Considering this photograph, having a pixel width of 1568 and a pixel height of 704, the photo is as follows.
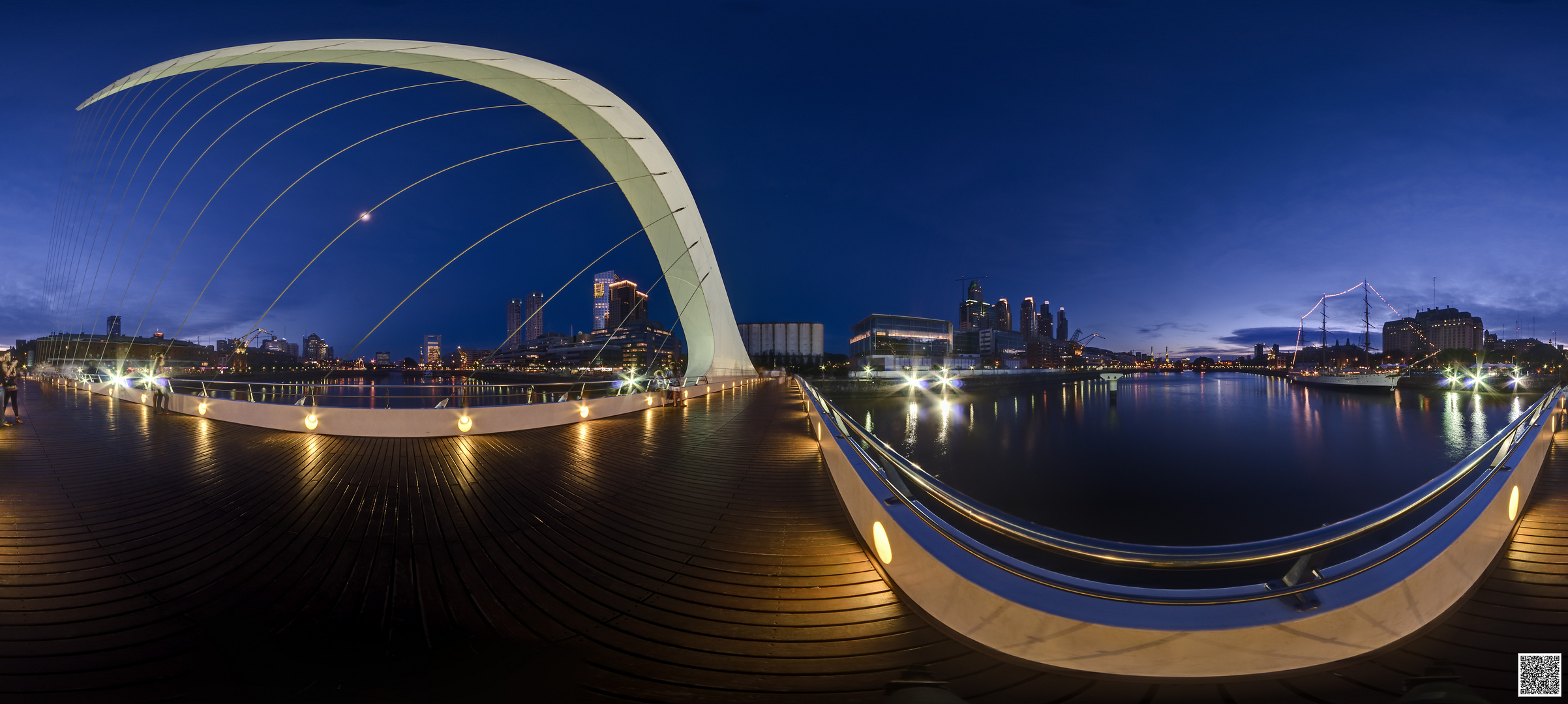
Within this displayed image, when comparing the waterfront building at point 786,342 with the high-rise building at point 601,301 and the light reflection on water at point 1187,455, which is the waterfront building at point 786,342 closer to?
the high-rise building at point 601,301

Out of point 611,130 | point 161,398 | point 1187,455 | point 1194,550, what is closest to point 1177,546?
point 1194,550

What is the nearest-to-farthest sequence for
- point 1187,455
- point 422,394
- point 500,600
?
point 500,600
point 422,394
point 1187,455

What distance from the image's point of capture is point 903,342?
299ft

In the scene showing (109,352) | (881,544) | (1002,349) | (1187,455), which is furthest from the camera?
(1002,349)

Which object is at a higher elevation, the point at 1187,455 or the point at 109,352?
the point at 109,352

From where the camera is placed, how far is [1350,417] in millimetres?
32938

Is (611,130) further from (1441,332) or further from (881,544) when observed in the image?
(1441,332)

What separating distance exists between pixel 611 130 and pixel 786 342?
7992cm

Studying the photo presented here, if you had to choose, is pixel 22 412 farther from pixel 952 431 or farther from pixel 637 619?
pixel 952 431

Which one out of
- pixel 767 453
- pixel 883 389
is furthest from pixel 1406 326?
pixel 767 453

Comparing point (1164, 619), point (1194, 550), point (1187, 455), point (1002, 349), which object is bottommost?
point (1187, 455)

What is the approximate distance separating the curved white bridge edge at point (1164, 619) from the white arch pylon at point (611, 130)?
14.5 meters

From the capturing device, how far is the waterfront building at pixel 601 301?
173 ft

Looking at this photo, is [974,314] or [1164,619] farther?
[974,314]
